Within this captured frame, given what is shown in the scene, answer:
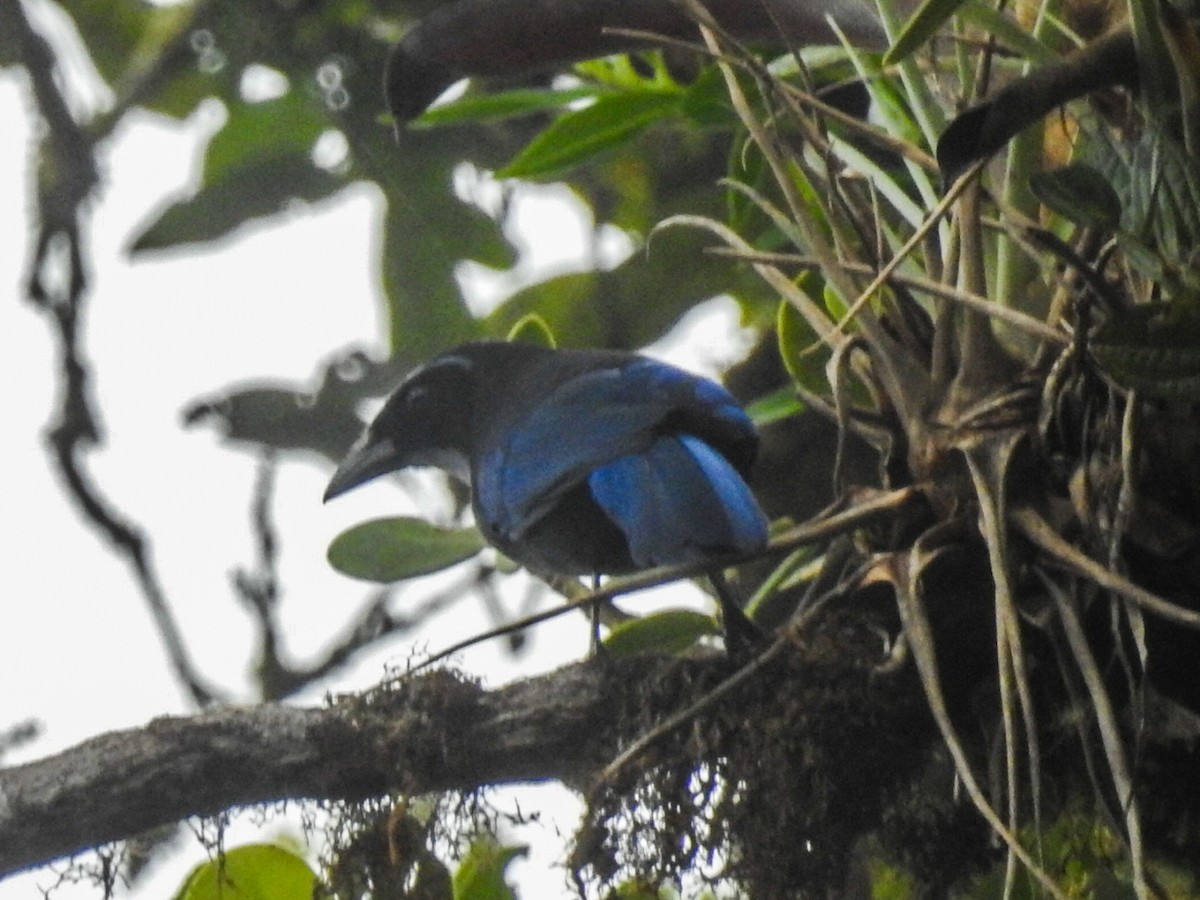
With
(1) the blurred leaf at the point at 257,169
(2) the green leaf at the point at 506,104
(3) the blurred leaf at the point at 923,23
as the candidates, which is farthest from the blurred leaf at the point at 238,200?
(3) the blurred leaf at the point at 923,23

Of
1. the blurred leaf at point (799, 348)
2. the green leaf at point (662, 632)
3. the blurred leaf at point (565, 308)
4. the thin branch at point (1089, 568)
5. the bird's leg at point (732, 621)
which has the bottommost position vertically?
the blurred leaf at point (565, 308)

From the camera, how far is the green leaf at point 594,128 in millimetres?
2084

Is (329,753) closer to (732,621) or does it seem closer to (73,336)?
(732,621)

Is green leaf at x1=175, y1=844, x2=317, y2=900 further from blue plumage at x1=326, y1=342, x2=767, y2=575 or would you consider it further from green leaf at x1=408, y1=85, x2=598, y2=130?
green leaf at x1=408, y1=85, x2=598, y2=130

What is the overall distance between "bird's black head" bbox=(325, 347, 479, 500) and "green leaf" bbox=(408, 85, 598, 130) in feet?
1.21

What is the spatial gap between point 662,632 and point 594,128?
0.68 m

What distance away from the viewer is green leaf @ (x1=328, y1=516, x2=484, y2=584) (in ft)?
6.81

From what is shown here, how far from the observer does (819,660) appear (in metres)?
1.60

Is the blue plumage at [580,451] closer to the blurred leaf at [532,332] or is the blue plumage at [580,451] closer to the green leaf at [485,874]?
the blurred leaf at [532,332]

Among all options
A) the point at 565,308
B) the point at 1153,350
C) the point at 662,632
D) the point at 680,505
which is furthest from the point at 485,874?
the point at 565,308

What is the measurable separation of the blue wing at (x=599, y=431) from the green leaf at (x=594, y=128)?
289 millimetres

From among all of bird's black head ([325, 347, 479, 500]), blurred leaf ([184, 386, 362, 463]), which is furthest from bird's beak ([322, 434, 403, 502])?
blurred leaf ([184, 386, 362, 463])

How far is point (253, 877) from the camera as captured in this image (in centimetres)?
170

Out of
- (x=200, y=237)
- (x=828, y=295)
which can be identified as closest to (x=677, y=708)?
(x=828, y=295)
